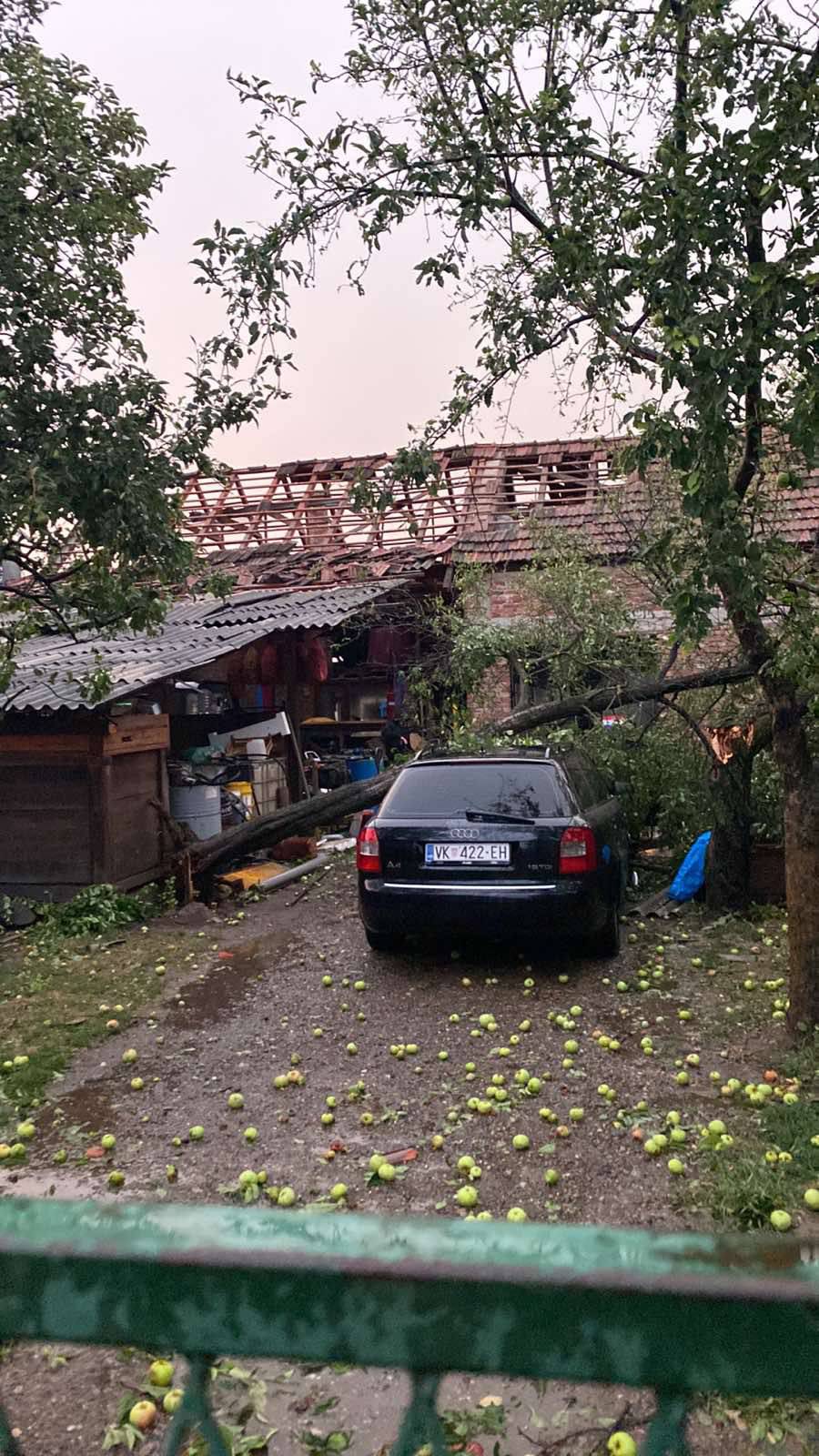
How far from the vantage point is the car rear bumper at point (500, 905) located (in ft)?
23.4

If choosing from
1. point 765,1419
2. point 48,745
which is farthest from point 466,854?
point 48,745

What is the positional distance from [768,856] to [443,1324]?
9227mm

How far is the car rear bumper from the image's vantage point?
23.4ft

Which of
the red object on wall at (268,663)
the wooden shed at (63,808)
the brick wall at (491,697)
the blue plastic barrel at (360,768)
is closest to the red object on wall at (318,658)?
the red object on wall at (268,663)

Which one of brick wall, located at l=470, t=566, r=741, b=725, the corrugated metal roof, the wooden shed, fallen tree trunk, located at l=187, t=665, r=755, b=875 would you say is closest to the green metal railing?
the corrugated metal roof

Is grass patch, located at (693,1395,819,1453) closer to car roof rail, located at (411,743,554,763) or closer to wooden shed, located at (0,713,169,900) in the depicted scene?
car roof rail, located at (411,743,554,763)

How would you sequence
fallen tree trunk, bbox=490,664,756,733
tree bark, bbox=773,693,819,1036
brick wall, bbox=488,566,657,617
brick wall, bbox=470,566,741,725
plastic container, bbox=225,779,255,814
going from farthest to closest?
plastic container, bbox=225,779,255,814 < brick wall, bbox=488,566,657,617 < brick wall, bbox=470,566,741,725 < fallen tree trunk, bbox=490,664,756,733 < tree bark, bbox=773,693,819,1036

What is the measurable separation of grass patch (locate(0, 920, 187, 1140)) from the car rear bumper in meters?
2.17

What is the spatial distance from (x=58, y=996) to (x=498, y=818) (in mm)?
3760

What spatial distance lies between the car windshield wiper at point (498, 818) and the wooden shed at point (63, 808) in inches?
194

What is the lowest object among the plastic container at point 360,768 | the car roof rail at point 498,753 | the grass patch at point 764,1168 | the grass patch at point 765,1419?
the plastic container at point 360,768

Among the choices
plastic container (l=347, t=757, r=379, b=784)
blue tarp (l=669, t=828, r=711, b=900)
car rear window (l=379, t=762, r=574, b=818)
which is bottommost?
plastic container (l=347, t=757, r=379, b=784)

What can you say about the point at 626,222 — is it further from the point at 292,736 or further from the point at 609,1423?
the point at 292,736

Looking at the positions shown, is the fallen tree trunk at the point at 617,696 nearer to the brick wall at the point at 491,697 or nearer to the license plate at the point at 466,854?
the license plate at the point at 466,854
